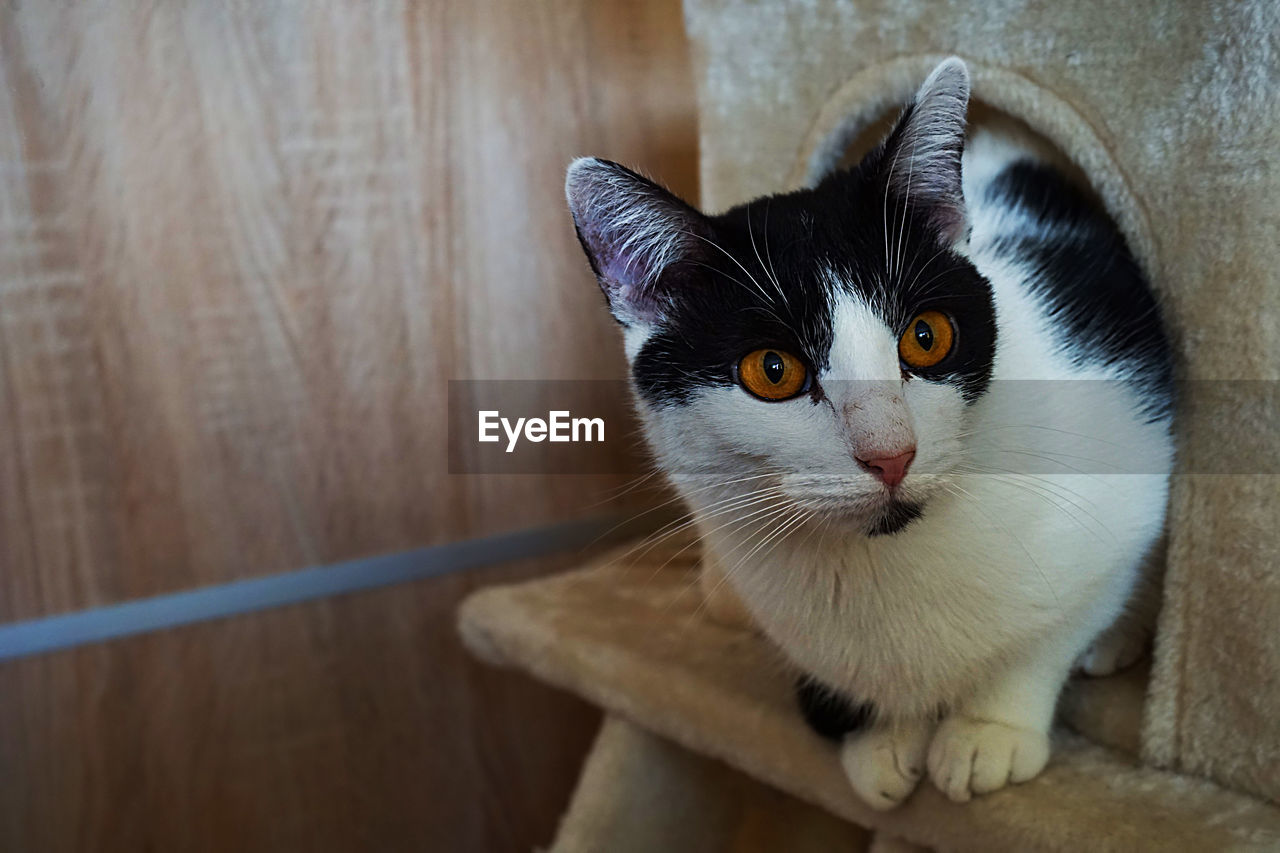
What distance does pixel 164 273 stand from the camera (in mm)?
1116

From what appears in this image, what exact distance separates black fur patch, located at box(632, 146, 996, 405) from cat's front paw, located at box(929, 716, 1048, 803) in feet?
0.91

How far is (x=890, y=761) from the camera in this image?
0.77 m

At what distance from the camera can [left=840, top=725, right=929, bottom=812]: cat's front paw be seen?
0.77 m

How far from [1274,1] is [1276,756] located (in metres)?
0.56

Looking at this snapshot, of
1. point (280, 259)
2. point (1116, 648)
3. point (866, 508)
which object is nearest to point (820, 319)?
point (866, 508)

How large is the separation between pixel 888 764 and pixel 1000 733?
93 millimetres

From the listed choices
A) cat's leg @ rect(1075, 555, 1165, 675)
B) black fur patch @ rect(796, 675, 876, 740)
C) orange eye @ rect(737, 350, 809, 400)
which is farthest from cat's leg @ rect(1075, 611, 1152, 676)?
orange eye @ rect(737, 350, 809, 400)

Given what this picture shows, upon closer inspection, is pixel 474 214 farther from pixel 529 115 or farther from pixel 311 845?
pixel 311 845

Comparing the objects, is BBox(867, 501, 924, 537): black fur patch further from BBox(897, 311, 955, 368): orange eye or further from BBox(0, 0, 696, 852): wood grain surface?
BBox(0, 0, 696, 852): wood grain surface

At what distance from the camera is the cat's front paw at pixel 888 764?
30.4 inches

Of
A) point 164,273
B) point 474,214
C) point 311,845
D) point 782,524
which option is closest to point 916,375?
point 782,524

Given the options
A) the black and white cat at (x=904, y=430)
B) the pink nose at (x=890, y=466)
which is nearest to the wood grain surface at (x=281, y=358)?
the black and white cat at (x=904, y=430)

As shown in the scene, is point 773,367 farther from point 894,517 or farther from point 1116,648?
point 1116,648

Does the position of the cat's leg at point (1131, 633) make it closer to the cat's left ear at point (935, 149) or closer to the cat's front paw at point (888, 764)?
the cat's front paw at point (888, 764)
